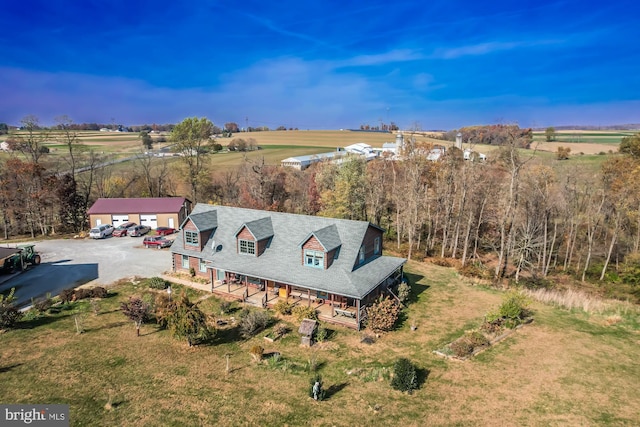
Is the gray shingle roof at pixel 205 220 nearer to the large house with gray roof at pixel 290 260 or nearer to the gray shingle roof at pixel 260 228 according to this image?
the large house with gray roof at pixel 290 260

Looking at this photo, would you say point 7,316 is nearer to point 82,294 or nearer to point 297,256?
point 82,294

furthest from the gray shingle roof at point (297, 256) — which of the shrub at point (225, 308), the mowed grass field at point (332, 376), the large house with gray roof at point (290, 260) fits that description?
the mowed grass field at point (332, 376)

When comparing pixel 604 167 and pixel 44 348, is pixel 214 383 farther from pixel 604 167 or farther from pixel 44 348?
pixel 604 167

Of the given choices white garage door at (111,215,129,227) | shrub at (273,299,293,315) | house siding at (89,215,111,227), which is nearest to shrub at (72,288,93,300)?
shrub at (273,299,293,315)

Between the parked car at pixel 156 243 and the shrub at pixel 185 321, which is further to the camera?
the parked car at pixel 156 243

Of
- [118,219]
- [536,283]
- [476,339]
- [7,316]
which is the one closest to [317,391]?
[476,339]

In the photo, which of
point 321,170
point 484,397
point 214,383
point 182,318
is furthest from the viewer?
point 321,170

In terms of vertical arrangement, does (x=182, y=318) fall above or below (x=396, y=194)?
below

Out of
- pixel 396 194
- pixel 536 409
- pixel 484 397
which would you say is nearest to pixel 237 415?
pixel 484 397
